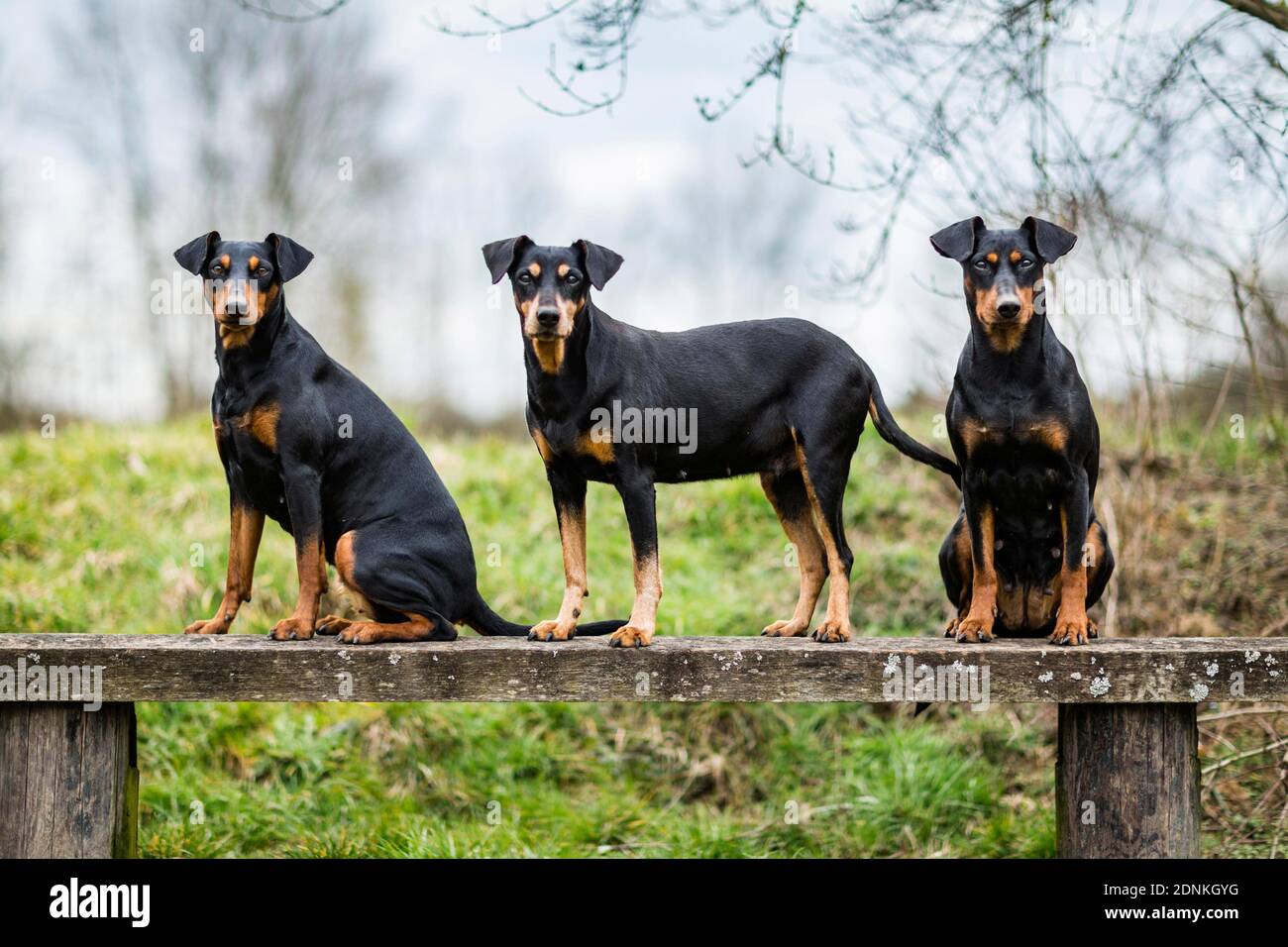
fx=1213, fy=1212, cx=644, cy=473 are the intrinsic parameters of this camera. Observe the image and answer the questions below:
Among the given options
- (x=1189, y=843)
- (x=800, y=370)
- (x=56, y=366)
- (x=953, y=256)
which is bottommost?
(x=1189, y=843)

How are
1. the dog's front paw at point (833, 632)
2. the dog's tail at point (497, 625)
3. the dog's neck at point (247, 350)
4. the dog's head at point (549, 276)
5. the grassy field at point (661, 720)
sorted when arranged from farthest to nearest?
1. the grassy field at point (661, 720)
2. the dog's tail at point (497, 625)
3. the dog's front paw at point (833, 632)
4. the dog's neck at point (247, 350)
5. the dog's head at point (549, 276)

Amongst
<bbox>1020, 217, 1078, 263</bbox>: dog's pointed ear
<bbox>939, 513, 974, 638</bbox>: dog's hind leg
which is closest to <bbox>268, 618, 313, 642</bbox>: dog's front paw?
<bbox>939, 513, 974, 638</bbox>: dog's hind leg

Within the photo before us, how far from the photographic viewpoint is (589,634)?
439 centimetres

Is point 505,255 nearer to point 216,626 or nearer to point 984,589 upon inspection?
point 216,626

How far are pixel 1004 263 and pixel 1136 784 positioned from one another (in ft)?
5.74

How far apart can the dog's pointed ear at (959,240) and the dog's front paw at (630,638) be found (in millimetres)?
1597

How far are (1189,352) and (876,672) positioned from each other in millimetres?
3697

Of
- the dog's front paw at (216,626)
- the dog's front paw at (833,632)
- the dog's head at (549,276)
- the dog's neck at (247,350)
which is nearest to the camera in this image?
the dog's head at (549,276)

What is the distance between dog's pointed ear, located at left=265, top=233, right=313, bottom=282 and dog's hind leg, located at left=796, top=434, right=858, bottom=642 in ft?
6.07

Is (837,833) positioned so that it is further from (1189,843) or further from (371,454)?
(371,454)

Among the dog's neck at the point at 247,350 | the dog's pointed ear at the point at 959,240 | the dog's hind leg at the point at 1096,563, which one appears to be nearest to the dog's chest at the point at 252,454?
the dog's neck at the point at 247,350

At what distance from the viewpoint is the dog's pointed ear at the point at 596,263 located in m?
4.01

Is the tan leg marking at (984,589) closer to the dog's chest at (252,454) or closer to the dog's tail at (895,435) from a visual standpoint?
the dog's tail at (895,435)
